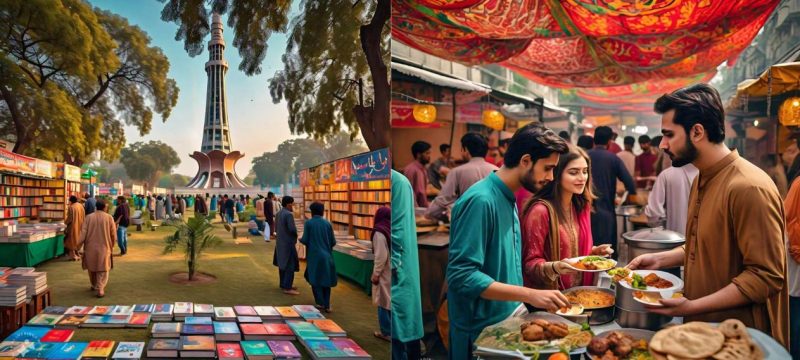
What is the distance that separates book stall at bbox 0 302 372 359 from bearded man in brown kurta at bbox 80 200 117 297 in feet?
0.52

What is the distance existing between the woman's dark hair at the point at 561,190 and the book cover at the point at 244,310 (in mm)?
1686

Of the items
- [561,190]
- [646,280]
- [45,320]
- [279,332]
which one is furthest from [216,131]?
[646,280]

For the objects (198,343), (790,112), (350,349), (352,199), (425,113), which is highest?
(425,113)

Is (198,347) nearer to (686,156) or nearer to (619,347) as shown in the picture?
(619,347)

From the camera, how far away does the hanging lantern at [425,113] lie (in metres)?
2.70

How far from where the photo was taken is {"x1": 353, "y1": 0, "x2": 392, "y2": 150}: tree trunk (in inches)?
119

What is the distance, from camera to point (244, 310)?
3.06m

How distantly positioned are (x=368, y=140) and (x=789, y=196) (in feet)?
6.57

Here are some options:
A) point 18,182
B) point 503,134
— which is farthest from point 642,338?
point 18,182

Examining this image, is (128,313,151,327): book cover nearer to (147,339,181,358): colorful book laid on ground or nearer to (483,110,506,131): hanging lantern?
(147,339,181,358): colorful book laid on ground

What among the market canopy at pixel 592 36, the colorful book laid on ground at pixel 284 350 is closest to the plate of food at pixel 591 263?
the market canopy at pixel 592 36

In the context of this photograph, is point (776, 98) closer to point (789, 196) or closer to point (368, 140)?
point (789, 196)

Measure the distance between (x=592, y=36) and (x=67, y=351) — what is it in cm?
298

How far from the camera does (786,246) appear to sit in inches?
75.7
